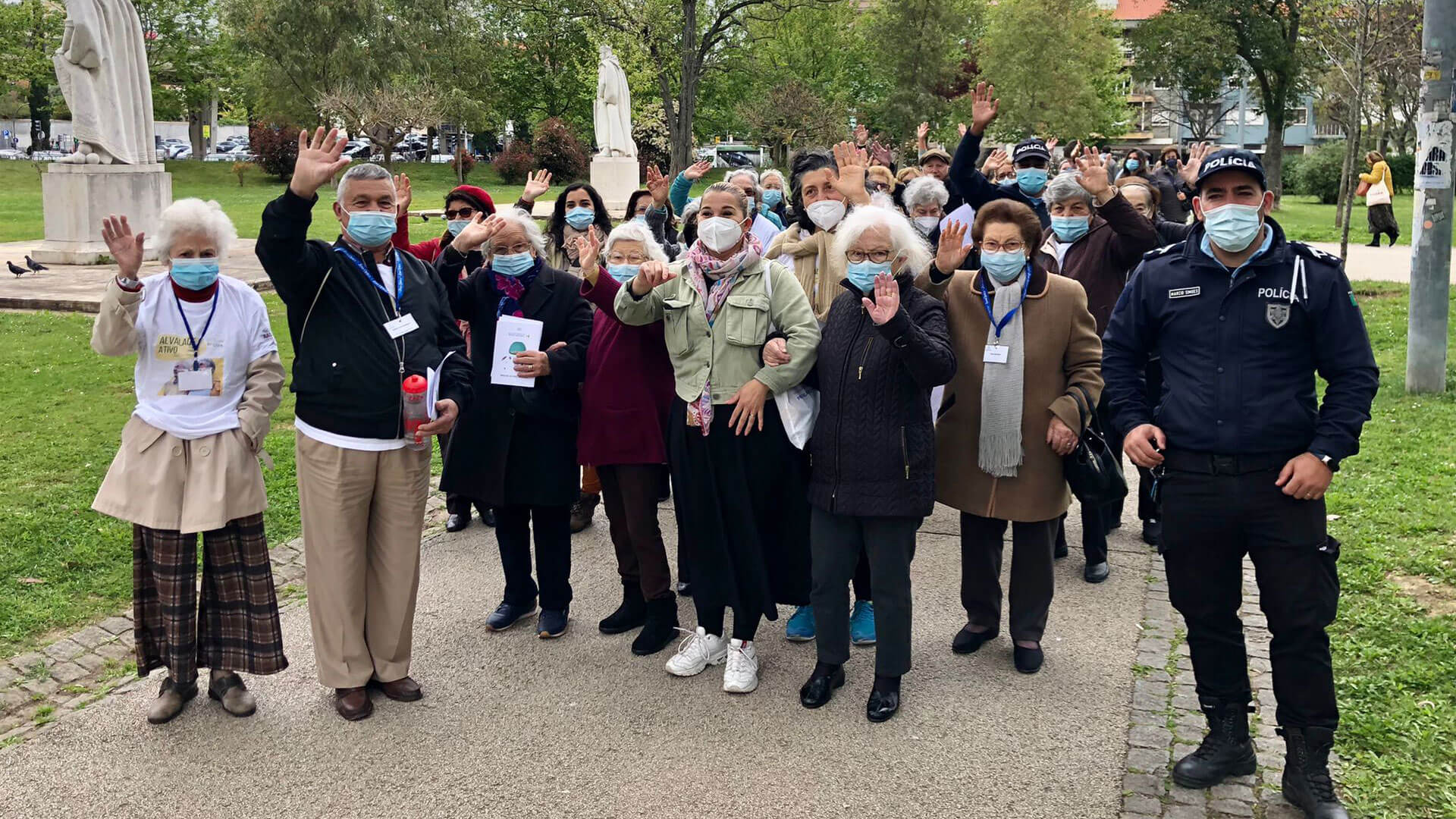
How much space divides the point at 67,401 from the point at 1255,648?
8.90 m

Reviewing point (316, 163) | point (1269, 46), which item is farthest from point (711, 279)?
point (1269, 46)

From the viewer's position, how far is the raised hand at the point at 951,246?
16.3ft

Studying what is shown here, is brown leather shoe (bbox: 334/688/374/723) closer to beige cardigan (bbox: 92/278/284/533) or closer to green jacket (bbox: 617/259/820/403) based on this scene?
beige cardigan (bbox: 92/278/284/533)

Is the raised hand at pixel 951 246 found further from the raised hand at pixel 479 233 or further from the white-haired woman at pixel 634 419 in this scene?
the raised hand at pixel 479 233

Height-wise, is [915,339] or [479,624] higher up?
[915,339]

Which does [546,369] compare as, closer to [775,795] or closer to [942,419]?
[942,419]

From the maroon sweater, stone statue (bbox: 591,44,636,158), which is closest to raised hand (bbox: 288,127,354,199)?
the maroon sweater

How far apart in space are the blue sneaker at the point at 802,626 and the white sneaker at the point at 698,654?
1.17 feet

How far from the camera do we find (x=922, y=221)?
7555 millimetres

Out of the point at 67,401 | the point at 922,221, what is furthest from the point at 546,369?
the point at 67,401

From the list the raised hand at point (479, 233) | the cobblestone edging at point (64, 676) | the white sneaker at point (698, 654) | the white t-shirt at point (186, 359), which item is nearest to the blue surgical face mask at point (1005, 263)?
the white sneaker at point (698, 654)

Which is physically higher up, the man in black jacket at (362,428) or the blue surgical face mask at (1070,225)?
the blue surgical face mask at (1070,225)

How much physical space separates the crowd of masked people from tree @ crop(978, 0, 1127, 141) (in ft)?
168

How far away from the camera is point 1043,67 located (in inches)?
2154
